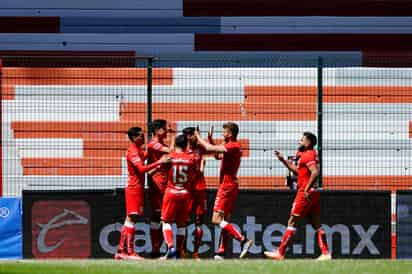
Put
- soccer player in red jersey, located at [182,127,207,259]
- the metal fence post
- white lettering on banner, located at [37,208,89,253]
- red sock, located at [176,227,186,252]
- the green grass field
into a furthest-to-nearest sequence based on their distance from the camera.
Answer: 1. the metal fence post
2. white lettering on banner, located at [37,208,89,253]
3. soccer player in red jersey, located at [182,127,207,259]
4. red sock, located at [176,227,186,252]
5. the green grass field

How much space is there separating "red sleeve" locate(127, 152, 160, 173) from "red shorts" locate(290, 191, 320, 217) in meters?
1.99

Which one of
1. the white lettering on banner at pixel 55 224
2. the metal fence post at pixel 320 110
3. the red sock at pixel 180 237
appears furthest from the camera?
the metal fence post at pixel 320 110

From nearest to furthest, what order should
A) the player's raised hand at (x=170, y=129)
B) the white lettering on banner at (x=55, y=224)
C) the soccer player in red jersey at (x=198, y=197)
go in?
→ the soccer player in red jersey at (x=198, y=197) → the player's raised hand at (x=170, y=129) → the white lettering on banner at (x=55, y=224)

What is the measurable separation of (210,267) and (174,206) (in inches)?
69.8

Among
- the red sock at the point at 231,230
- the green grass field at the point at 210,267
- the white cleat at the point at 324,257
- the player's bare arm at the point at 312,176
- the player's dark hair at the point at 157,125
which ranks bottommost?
the white cleat at the point at 324,257

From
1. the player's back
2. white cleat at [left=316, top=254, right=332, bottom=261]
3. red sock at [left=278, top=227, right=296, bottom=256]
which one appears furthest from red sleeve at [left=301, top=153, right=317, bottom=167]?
the player's back

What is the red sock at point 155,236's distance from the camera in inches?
658

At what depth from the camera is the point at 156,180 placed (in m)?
16.8

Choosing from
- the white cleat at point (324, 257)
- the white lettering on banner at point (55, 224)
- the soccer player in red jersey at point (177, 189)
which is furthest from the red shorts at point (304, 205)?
the white lettering on banner at point (55, 224)

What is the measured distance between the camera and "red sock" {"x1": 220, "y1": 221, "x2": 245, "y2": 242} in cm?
1634

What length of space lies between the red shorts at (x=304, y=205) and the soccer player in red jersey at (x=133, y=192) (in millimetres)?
A: 1977

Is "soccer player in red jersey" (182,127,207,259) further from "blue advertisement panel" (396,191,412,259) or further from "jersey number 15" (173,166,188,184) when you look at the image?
"blue advertisement panel" (396,191,412,259)

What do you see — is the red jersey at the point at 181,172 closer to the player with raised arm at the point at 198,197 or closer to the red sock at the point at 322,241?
the player with raised arm at the point at 198,197

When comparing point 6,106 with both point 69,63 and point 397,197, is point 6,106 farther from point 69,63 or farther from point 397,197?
point 397,197
